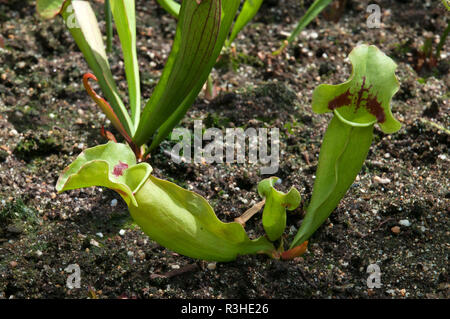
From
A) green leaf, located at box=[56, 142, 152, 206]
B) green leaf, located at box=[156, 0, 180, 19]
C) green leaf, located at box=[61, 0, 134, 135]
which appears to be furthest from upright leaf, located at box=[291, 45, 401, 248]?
green leaf, located at box=[156, 0, 180, 19]

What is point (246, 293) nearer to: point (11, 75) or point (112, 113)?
point (112, 113)

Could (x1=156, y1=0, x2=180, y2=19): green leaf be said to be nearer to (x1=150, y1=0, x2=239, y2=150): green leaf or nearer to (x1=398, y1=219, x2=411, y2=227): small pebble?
(x1=150, y1=0, x2=239, y2=150): green leaf

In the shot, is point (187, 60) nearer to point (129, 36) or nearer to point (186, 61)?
point (186, 61)

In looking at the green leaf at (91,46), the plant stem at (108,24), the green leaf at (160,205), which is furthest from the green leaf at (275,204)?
the plant stem at (108,24)

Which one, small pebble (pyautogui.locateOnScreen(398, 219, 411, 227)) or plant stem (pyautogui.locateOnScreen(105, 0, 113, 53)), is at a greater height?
plant stem (pyautogui.locateOnScreen(105, 0, 113, 53))

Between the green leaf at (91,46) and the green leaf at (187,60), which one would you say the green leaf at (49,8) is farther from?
the green leaf at (187,60)

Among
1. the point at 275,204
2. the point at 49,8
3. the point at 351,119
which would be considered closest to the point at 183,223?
the point at 275,204
